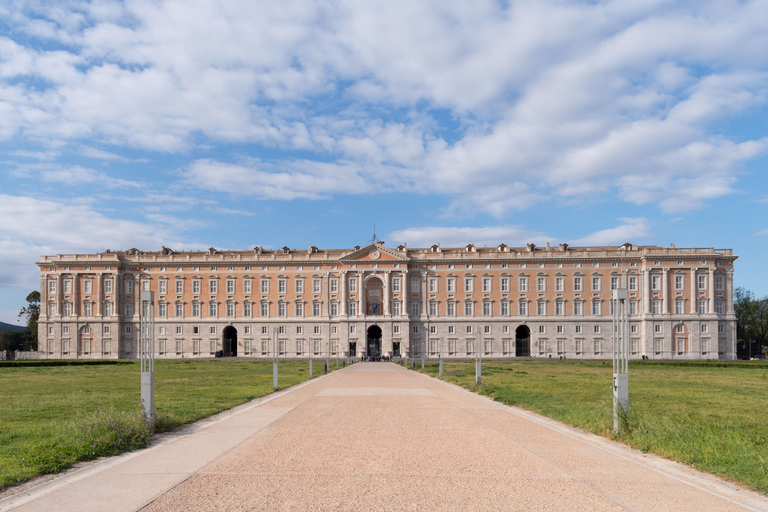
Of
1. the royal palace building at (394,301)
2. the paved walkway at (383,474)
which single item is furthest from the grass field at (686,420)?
the royal palace building at (394,301)

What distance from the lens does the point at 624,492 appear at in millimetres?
8625

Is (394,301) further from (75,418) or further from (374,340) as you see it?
(75,418)

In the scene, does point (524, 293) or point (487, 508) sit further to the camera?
point (524, 293)

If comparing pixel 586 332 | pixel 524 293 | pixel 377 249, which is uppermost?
pixel 377 249

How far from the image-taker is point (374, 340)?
90688 mm

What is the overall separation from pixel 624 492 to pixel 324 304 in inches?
3291

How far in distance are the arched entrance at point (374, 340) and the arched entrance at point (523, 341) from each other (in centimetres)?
2056

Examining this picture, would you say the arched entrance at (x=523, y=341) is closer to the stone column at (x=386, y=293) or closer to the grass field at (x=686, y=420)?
the stone column at (x=386, y=293)

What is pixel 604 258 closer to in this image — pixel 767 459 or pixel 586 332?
pixel 586 332

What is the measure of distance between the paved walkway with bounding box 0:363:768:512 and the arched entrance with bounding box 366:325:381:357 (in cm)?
7454

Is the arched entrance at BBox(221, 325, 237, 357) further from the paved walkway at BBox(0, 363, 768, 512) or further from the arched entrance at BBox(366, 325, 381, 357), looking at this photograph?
the paved walkway at BBox(0, 363, 768, 512)

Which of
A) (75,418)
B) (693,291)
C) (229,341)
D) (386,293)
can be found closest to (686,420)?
(75,418)

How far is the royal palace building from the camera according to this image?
3460 inches

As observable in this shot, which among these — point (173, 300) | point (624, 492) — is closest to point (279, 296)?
point (173, 300)
